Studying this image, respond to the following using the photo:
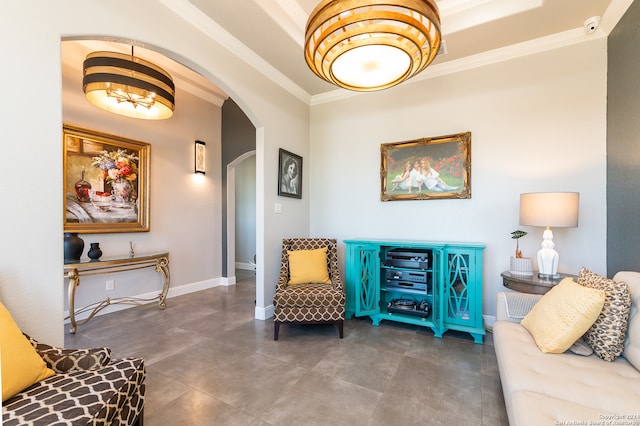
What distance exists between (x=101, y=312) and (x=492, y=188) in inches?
183

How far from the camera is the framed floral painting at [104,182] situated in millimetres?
3227

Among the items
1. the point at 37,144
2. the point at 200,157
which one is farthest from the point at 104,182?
the point at 37,144

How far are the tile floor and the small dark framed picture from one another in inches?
62.7

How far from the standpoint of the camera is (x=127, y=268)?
3.64 meters

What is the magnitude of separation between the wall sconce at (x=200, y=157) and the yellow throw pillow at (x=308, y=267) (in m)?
2.32

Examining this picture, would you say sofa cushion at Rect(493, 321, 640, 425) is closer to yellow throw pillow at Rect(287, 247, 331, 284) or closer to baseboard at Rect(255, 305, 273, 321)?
yellow throw pillow at Rect(287, 247, 331, 284)

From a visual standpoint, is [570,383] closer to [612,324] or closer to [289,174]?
[612,324]

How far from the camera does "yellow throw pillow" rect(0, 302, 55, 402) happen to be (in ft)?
3.74

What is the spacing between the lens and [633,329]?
1.50 m

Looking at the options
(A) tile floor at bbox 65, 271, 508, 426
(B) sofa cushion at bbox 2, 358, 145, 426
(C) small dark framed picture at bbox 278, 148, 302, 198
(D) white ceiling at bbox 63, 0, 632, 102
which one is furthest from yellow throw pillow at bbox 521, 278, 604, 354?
(C) small dark framed picture at bbox 278, 148, 302, 198

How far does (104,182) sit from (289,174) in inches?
87.8

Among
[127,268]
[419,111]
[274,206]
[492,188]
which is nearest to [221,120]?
[274,206]

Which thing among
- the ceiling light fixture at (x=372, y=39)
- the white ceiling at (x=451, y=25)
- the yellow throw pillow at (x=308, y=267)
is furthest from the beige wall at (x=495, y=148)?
the ceiling light fixture at (x=372, y=39)

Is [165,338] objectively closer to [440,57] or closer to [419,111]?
[419,111]
